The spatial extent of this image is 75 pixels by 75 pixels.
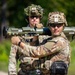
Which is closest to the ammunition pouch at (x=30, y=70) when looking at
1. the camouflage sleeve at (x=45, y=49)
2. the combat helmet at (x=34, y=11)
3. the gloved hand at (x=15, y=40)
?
the camouflage sleeve at (x=45, y=49)

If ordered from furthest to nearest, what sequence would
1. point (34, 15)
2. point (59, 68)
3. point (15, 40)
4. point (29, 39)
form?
point (34, 15) < point (29, 39) < point (15, 40) < point (59, 68)

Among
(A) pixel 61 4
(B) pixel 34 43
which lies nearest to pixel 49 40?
(B) pixel 34 43

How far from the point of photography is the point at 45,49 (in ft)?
23.0

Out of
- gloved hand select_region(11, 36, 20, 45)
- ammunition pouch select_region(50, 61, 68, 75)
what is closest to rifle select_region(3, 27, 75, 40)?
gloved hand select_region(11, 36, 20, 45)

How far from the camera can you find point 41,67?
7309 mm

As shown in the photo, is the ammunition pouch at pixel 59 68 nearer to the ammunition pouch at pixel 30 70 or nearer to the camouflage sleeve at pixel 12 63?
the ammunition pouch at pixel 30 70

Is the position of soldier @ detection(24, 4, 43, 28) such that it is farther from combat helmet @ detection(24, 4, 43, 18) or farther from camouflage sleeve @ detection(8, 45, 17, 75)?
camouflage sleeve @ detection(8, 45, 17, 75)

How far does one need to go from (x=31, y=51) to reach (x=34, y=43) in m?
0.73

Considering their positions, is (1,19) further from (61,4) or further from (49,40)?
(49,40)

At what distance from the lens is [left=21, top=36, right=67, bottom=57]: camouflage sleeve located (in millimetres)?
6988

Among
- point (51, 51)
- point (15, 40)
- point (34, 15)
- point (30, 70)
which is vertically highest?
point (34, 15)

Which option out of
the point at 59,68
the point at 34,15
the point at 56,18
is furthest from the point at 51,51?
the point at 34,15

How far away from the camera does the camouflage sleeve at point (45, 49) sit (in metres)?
6.99

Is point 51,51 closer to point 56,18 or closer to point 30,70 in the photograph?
point 56,18
